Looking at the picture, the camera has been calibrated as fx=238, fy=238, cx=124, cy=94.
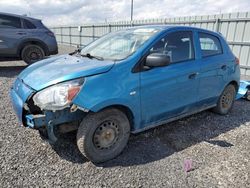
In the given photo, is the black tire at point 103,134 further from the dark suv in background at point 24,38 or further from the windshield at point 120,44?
the dark suv in background at point 24,38

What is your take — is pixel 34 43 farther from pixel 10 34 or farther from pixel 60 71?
pixel 60 71

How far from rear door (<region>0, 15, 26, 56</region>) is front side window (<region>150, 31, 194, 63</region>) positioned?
6.52m

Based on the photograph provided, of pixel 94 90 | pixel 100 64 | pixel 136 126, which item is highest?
pixel 100 64

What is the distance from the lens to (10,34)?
8227mm

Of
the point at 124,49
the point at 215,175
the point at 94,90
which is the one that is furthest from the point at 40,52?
the point at 215,175

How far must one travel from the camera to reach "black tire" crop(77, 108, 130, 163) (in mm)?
2823

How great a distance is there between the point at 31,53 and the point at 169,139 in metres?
6.92

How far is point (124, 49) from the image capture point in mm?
3387

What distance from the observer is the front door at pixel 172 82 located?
10.6 ft

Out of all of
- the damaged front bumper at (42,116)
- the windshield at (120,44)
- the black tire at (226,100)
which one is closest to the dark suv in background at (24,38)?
the windshield at (120,44)

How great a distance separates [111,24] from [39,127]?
46.3ft

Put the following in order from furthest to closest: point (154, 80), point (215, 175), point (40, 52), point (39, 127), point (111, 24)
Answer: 1. point (111, 24)
2. point (40, 52)
3. point (154, 80)
4. point (215, 175)
5. point (39, 127)

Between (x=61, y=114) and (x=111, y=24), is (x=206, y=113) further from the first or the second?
(x=111, y=24)

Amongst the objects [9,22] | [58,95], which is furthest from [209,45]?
[9,22]
